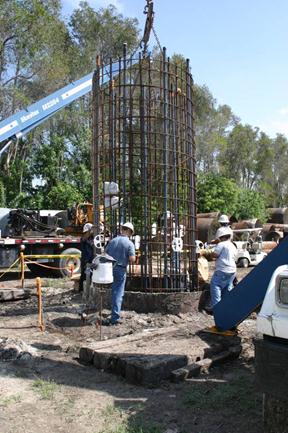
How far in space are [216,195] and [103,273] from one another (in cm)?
2568

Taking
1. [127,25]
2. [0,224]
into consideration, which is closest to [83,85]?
[0,224]

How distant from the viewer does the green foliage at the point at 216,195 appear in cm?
3169

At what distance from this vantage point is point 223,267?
7.70 meters

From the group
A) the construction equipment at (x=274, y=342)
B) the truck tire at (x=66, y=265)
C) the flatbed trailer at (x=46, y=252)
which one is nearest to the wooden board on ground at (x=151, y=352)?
the construction equipment at (x=274, y=342)

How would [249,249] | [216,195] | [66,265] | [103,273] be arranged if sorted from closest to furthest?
1. [103,273]
2. [66,265]
3. [249,249]
4. [216,195]

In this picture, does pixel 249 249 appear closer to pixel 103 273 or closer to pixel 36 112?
pixel 36 112

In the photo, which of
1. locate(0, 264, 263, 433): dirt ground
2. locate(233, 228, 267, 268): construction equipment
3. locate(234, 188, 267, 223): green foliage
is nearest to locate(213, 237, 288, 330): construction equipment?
locate(0, 264, 263, 433): dirt ground

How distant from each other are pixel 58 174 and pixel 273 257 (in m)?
26.2

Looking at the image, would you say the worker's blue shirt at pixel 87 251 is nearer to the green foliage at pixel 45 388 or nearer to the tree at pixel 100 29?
the green foliage at pixel 45 388

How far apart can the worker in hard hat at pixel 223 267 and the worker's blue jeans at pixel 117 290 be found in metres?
1.40

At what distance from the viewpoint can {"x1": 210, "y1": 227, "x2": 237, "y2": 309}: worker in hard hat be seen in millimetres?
7695

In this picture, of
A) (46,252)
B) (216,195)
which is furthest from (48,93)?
(46,252)

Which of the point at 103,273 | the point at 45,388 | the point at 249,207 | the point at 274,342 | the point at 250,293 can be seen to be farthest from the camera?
the point at 249,207

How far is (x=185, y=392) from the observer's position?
510 cm
